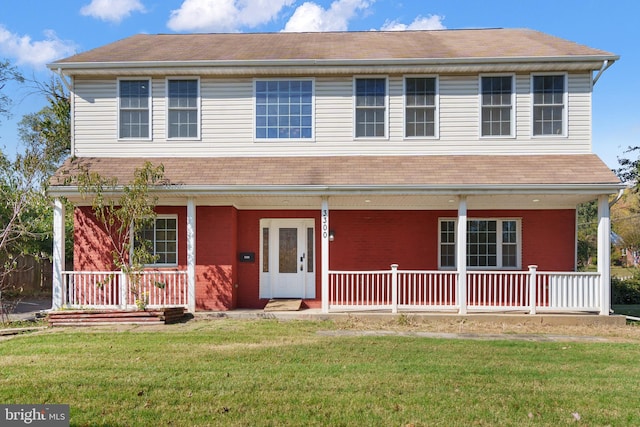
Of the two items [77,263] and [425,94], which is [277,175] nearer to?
[425,94]

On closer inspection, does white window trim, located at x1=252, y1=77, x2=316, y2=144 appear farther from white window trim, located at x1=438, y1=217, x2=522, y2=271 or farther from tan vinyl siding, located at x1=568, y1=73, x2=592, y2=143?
tan vinyl siding, located at x1=568, y1=73, x2=592, y2=143

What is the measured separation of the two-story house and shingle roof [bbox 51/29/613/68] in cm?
13

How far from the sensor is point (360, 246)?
39.5 feet

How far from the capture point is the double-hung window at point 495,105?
11461mm

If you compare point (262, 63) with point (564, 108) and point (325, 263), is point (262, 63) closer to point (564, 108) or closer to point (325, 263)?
point (325, 263)

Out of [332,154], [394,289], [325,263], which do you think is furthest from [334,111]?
[394,289]

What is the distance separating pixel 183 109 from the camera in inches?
459

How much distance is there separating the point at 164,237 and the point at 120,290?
1845 mm

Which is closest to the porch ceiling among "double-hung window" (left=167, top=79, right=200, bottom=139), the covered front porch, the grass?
the covered front porch

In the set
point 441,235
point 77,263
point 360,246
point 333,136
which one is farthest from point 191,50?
point 441,235

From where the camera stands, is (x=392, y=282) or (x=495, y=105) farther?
(x=495, y=105)

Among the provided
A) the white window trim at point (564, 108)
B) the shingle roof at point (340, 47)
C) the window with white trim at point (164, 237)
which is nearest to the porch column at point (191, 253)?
the window with white trim at point (164, 237)

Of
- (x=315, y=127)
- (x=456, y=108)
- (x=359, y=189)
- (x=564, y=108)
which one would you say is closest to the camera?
(x=359, y=189)

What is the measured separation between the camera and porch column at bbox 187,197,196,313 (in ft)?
34.0
